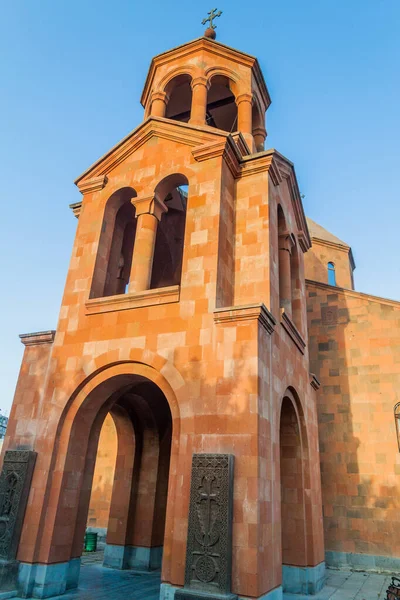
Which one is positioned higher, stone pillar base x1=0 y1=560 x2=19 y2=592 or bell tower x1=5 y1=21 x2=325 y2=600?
bell tower x1=5 y1=21 x2=325 y2=600

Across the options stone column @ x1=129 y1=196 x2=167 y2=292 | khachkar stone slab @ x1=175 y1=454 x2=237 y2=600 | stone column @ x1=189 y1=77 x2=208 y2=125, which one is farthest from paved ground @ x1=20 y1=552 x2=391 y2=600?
stone column @ x1=189 y1=77 x2=208 y2=125

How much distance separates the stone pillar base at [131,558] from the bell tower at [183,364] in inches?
1.7

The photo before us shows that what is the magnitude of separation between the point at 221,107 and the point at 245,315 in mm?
10321

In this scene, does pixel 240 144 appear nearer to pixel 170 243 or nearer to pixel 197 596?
pixel 170 243

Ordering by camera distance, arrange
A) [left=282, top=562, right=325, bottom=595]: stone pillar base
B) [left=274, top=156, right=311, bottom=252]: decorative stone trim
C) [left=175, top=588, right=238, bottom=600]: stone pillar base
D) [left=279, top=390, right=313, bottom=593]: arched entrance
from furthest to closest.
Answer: [left=274, top=156, right=311, bottom=252]: decorative stone trim → [left=279, top=390, right=313, bottom=593]: arched entrance → [left=282, top=562, right=325, bottom=595]: stone pillar base → [left=175, top=588, right=238, bottom=600]: stone pillar base

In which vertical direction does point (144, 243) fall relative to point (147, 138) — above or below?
below

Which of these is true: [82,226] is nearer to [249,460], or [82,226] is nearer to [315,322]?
[249,460]

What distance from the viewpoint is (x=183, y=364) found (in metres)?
8.66

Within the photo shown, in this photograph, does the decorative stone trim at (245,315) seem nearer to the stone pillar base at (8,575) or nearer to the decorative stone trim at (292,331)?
the decorative stone trim at (292,331)

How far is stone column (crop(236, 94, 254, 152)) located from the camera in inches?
509

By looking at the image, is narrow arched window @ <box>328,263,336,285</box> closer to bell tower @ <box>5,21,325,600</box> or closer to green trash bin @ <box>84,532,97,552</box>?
bell tower @ <box>5,21,325,600</box>

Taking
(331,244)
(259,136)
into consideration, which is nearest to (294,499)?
(259,136)

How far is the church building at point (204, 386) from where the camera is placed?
7.62 meters

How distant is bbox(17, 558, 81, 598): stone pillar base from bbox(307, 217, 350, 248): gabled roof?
18119 millimetres
